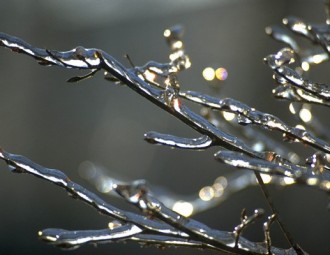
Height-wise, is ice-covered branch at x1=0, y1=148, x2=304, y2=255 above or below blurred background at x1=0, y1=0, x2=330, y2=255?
below

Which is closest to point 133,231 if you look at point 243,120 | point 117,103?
point 243,120

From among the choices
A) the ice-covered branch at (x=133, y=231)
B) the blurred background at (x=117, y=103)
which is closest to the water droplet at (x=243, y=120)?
the ice-covered branch at (x=133, y=231)

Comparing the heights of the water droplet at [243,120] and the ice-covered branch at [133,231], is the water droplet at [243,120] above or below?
above

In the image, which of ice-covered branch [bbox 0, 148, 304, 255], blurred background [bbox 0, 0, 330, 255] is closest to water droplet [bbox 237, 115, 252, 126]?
ice-covered branch [bbox 0, 148, 304, 255]

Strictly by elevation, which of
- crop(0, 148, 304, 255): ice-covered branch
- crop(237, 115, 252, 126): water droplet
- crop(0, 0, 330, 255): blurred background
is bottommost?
crop(0, 148, 304, 255): ice-covered branch

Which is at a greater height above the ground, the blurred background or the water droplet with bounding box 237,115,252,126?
the blurred background

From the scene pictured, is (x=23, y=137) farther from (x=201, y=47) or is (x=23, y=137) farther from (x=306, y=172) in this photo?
(x=306, y=172)

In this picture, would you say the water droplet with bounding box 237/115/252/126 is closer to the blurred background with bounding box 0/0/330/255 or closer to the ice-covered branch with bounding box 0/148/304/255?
the ice-covered branch with bounding box 0/148/304/255

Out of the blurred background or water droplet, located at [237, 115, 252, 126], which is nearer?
water droplet, located at [237, 115, 252, 126]

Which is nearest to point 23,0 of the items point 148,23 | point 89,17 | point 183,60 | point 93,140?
point 89,17

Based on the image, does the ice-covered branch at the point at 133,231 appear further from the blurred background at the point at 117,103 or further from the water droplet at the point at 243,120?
the blurred background at the point at 117,103
